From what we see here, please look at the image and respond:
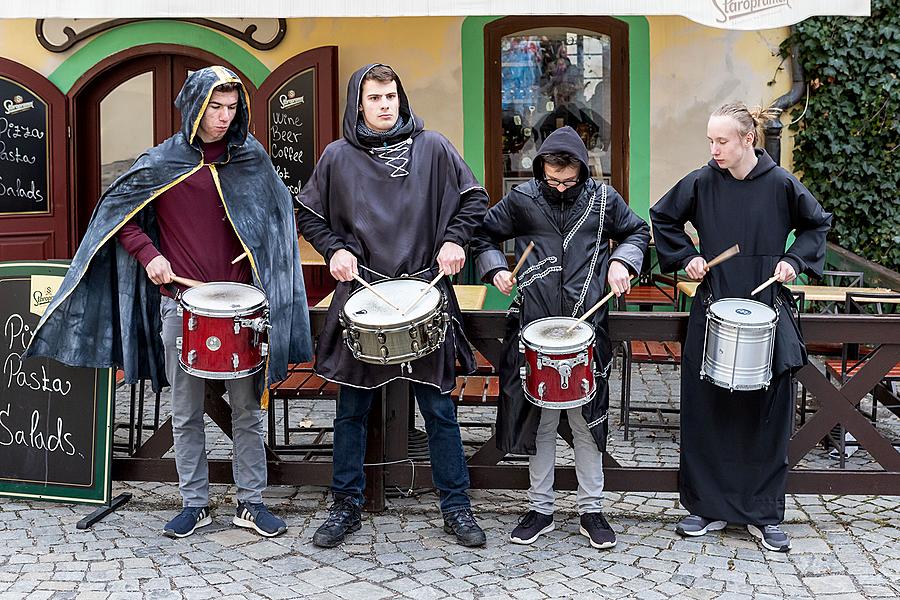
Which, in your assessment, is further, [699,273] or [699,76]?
[699,76]

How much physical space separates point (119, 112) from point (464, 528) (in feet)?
18.6

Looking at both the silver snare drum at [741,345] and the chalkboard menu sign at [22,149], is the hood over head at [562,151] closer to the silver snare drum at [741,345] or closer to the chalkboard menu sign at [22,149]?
the silver snare drum at [741,345]

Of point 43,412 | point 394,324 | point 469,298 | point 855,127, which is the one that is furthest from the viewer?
point 855,127

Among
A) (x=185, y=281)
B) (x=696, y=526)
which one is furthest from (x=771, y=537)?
(x=185, y=281)

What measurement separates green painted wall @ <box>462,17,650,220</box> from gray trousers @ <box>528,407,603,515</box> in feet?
13.7

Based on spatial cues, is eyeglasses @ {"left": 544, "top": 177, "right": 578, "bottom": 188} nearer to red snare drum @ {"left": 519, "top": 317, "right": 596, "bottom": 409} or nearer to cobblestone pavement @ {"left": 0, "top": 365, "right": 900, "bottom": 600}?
red snare drum @ {"left": 519, "top": 317, "right": 596, "bottom": 409}

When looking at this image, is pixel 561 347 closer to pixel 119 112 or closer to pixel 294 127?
pixel 294 127

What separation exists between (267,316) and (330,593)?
3.50 ft

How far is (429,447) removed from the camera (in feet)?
15.0

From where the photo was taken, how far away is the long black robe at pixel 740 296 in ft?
14.4

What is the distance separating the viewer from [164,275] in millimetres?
4367

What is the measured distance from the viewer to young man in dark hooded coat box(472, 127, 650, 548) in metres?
4.37

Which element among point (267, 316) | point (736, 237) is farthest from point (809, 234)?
point (267, 316)

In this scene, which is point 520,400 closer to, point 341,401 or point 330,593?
point 341,401
